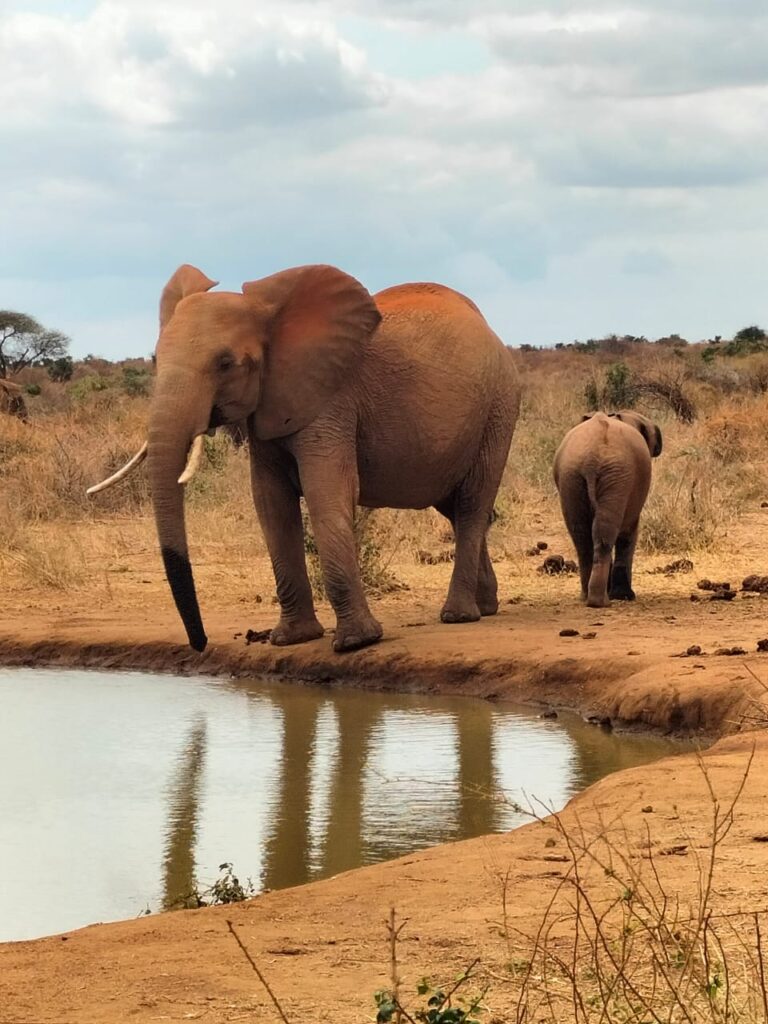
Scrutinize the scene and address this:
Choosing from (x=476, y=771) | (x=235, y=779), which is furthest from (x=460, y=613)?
(x=235, y=779)

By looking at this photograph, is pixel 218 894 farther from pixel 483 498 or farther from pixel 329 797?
pixel 483 498

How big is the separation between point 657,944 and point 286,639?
23.1 ft

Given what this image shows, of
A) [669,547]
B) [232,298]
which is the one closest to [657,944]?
[232,298]

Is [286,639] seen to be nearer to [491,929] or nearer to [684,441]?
[491,929]

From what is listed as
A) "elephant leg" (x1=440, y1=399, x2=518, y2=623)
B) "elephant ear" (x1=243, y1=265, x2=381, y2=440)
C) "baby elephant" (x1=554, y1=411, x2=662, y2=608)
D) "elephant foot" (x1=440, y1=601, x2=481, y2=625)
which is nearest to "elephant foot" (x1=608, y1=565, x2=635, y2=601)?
"baby elephant" (x1=554, y1=411, x2=662, y2=608)

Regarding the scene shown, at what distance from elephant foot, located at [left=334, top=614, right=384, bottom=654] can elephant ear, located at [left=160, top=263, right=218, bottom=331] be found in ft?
7.11


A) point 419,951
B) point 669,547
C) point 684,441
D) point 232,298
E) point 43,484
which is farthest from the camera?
point 684,441

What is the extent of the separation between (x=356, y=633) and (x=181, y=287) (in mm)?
2393

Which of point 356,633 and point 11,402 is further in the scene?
point 11,402

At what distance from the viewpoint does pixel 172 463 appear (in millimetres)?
9797

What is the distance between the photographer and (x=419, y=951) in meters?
4.69

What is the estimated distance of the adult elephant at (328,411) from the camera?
393 inches

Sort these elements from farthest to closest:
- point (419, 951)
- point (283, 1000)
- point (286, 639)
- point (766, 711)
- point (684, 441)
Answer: point (684, 441), point (286, 639), point (766, 711), point (419, 951), point (283, 1000)

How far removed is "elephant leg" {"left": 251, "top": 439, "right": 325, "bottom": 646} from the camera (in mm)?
11297
